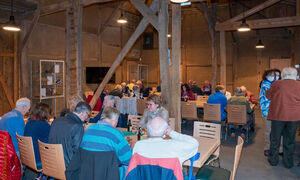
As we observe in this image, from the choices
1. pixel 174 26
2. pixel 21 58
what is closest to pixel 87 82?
pixel 21 58

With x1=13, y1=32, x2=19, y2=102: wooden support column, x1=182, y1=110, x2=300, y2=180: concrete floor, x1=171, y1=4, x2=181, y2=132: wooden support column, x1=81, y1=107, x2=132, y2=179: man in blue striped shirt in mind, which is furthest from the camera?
x1=13, y1=32, x2=19, y2=102: wooden support column

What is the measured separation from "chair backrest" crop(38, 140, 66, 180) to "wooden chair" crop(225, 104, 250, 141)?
4.50 m

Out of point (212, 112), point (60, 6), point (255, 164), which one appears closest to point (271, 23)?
point (212, 112)

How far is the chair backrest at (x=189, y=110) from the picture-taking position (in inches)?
269

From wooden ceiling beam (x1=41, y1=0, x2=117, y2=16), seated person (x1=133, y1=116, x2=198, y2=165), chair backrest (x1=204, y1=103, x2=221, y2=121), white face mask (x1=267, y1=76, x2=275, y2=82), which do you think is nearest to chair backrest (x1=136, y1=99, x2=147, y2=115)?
chair backrest (x1=204, y1=103, x2=221, y2=121)

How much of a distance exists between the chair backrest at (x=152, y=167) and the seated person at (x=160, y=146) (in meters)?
0.04

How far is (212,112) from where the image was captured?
21.3 feet

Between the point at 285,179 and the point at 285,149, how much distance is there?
0.66 meters

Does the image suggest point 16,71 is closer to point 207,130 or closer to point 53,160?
point 53,160

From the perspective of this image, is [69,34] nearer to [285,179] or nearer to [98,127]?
[98,127]

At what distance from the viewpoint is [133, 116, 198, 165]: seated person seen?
214 centimetres

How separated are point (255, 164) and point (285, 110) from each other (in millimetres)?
1180

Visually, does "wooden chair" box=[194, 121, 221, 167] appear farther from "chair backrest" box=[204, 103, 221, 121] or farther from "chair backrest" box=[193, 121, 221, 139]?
"chair backrest" box=[204, 103, 221, 121]

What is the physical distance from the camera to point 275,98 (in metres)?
4.47
